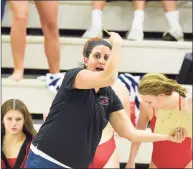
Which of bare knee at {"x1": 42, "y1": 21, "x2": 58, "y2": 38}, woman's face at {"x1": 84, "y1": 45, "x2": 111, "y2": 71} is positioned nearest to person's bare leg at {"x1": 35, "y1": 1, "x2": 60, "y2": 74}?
bare knee at {"x1": 42, "y1": 21, "x2": 58, "y2": 38}

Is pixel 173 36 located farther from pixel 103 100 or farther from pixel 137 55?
pixel 103 100

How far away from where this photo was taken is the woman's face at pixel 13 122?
948 mm

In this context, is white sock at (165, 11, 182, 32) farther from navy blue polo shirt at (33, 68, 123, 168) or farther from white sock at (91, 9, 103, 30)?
navy blue polo shirt at (33, 68, 123, 168)

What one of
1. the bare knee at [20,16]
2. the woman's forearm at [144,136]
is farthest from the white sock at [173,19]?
the woman's forearm at [144,136]

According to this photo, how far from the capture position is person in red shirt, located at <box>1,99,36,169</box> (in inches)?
36.9

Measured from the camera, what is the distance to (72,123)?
2.86 feet

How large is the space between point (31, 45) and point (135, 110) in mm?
578

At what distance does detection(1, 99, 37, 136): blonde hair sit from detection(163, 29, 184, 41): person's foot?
0.80m

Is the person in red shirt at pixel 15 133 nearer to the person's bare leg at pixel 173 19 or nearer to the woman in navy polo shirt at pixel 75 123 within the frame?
the woman in navy polo shirt at pixel 75 123

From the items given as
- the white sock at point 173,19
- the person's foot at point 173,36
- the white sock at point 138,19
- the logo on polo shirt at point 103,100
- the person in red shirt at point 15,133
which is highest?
the white sock at point 138,19

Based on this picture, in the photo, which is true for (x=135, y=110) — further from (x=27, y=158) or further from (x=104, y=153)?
(x=27, y=158)

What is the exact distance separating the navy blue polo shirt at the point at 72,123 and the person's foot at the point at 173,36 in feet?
2.74

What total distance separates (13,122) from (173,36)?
97 centimetres

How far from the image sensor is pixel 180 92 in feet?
2.86
